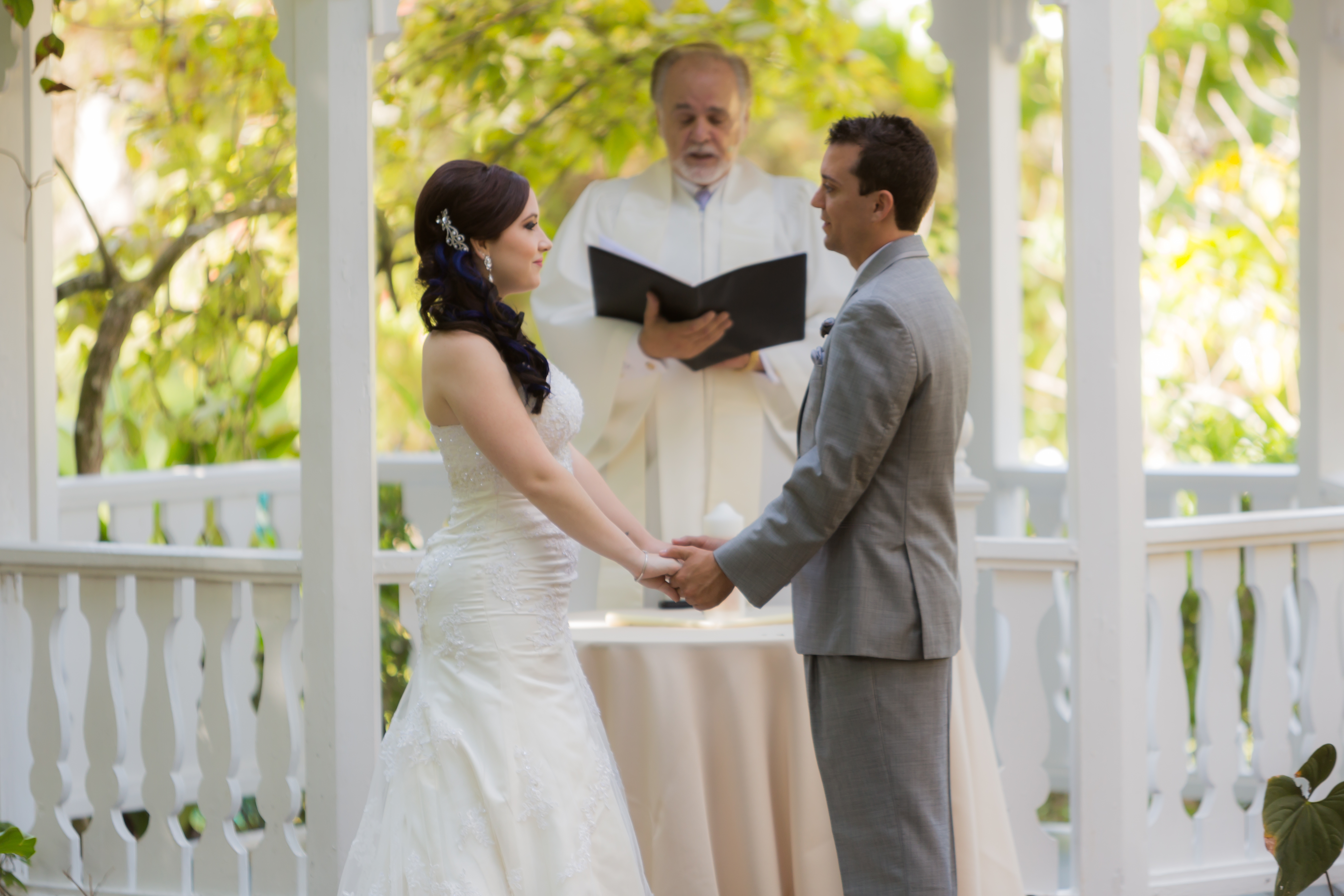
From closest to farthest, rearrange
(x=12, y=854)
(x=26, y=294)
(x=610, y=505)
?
(x=610, y=505) < (x=12, y=854) < (x=26, y=294)

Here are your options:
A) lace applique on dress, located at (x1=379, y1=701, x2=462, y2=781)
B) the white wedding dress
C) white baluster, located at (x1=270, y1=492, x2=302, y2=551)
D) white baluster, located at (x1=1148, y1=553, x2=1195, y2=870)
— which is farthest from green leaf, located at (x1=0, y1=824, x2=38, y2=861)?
white baluster, located at (x1=1148, y1=553, x2=1195, y2=870)

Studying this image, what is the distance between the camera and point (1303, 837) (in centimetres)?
309

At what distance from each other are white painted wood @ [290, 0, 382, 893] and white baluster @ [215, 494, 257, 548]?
2.10 m

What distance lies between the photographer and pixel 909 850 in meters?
2.48

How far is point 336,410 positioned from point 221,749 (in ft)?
3.62

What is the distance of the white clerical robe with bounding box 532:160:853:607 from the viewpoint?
3.96m

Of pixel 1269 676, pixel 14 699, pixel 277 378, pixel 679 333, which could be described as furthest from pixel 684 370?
pixel 277 378

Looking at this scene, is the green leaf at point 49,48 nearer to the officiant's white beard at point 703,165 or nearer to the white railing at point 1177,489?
the officiant's white beard at point 703,165

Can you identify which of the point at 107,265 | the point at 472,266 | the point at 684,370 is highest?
the point at 107,265

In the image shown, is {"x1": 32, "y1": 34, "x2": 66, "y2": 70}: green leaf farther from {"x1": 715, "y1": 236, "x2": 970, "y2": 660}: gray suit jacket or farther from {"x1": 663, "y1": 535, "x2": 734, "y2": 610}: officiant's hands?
{"x1": 715, "y1": 236, "x2": 970, "y2": 660}: gray suit jacket

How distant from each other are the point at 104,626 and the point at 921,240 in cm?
268

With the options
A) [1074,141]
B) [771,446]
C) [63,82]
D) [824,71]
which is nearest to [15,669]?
[63,82]

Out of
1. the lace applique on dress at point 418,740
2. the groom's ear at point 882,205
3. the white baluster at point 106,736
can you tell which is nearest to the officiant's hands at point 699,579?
the lace applique on dress at point 418,740

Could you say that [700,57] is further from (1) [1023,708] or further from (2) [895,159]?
(1) [1023,708]
